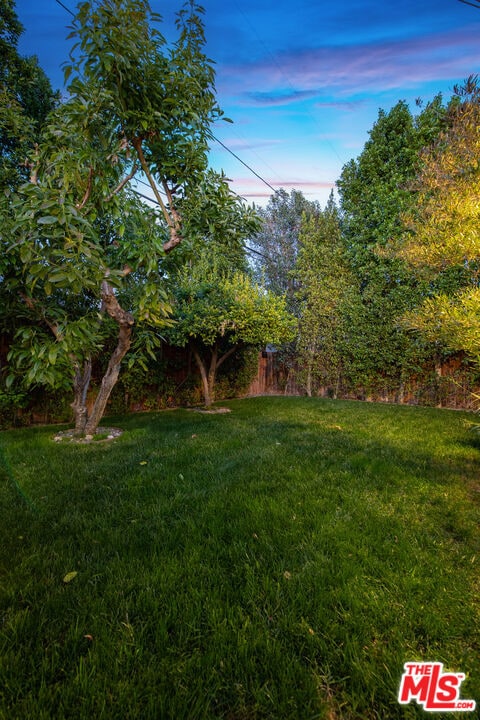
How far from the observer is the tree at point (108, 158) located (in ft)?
9.64

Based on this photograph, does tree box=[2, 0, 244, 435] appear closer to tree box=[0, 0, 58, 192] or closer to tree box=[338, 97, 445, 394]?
tree box=[0, 0, 58, 192]

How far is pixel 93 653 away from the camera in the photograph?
1222 millimetres

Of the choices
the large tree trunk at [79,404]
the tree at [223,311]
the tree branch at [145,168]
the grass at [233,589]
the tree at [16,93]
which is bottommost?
the grass at [233,589]

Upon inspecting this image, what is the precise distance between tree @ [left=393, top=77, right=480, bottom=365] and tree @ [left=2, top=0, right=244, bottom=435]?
112 inches

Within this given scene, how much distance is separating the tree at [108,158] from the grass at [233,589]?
5.90ft

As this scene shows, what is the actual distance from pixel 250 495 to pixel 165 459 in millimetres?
1433

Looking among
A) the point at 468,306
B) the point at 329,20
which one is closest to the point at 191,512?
the point at 468,306

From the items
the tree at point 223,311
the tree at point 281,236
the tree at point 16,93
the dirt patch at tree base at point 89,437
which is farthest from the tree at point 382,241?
the tree at point 16,93

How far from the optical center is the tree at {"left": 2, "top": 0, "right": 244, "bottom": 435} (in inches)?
116

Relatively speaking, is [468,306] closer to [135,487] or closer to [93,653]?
[135,487]

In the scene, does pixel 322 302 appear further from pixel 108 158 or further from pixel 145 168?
pixel 108 158

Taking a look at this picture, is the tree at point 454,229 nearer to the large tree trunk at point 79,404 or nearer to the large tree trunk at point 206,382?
the large tree trunk at point 206,382

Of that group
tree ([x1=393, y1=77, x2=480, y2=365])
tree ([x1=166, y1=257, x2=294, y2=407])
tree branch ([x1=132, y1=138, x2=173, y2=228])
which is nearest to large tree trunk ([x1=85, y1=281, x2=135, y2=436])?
tree branch ([x1=132, y1=138, x2=173, y2=228])

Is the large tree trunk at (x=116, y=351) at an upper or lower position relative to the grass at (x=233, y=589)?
upper
